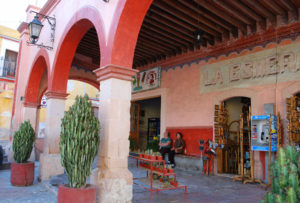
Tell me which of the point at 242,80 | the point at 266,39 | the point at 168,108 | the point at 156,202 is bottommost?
the point at 156,202

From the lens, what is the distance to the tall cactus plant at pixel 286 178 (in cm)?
200

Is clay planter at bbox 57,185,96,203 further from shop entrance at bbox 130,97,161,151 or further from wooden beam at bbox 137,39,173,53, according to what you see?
shop entrance at bbox 130,97,161,151

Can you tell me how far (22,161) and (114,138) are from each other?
3605 millimetres

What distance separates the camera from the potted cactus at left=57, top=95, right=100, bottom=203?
Answer: 3350 mm

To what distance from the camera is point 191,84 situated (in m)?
8.49

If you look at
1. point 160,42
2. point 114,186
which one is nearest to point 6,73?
point 160,42

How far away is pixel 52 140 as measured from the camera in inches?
253

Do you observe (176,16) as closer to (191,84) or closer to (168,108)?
(191,84)

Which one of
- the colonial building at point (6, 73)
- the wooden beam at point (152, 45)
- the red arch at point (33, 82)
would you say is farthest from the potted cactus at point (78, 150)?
the colonial building at point (6, 73)

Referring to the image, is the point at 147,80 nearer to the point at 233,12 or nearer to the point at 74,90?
the point at 233,12

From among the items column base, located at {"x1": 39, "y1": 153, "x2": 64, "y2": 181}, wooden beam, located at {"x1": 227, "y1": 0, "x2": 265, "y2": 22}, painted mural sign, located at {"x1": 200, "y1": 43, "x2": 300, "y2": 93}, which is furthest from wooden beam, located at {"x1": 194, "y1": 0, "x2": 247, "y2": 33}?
column base, located at {"x1": 39, "y1": 153, "x2": 64, "y2": 181}

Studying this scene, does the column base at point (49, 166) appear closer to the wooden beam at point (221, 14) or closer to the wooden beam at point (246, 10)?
the wooden beam at point (221, 14)

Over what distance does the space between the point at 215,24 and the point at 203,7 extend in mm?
1143

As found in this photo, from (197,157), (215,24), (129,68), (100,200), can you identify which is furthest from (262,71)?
(100,200)
